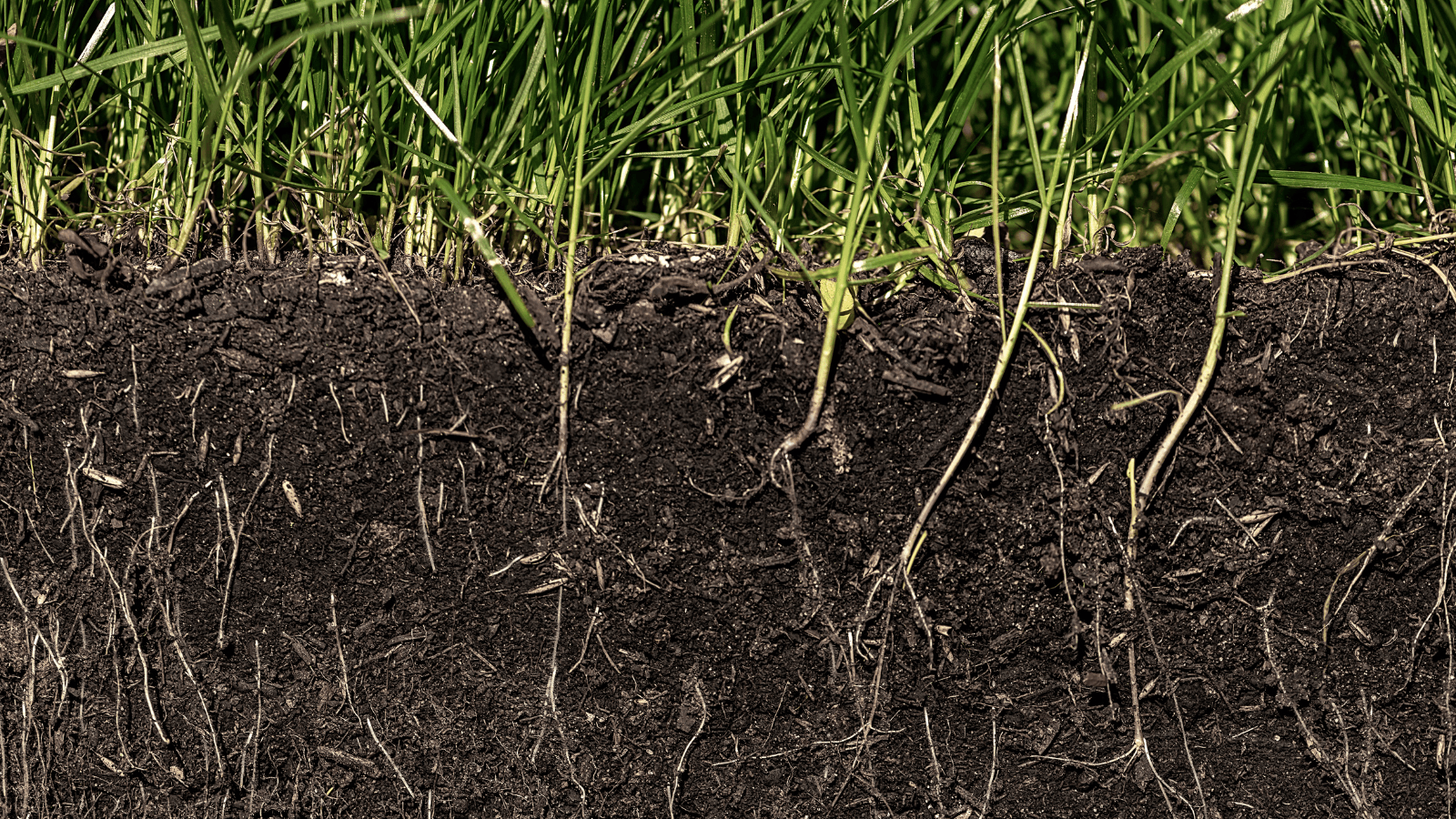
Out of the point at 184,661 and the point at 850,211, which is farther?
the point at 184,661

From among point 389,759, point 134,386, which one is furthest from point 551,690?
point 134,386

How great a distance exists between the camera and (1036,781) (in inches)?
26.0

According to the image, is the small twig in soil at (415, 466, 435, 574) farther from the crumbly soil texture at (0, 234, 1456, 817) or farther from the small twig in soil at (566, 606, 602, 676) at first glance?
the small twig in soil at (566, 606, 602, 676)

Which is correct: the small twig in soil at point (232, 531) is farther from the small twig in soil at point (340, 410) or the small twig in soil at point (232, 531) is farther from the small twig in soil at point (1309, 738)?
the small twig in soil at point (1309, 738)

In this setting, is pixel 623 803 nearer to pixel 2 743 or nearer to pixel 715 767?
pixel 715 767

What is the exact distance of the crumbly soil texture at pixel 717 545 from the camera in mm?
603

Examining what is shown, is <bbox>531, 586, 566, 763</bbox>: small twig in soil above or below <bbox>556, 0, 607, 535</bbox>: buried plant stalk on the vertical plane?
below

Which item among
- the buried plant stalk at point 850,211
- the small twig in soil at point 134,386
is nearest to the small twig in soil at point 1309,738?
the buried plant stalk at point 850,211

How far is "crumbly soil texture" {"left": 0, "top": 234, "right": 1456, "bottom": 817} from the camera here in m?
0.60

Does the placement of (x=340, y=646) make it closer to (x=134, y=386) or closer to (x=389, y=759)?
(x=389, y=759)

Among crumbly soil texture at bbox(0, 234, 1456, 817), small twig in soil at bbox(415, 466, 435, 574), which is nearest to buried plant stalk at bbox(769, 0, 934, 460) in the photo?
crumbly soil texture at bbox(0, 234, 1456, 817)

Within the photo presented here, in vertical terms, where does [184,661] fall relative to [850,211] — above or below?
below

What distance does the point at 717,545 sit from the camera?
0.63m

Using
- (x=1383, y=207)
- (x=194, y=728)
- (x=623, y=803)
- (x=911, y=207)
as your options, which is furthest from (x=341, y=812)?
(x=1383, y=207)
